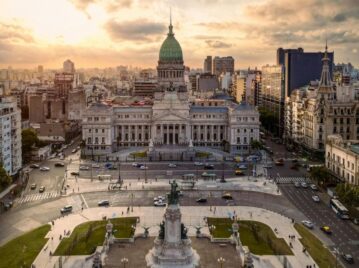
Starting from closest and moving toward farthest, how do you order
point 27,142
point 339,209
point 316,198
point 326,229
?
point 326,229
point 339,209
point 316,198
point 27,142

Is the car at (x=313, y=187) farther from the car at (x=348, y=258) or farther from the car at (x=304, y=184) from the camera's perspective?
the car at (x=348, y=258)

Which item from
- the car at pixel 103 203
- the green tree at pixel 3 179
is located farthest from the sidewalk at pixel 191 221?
the green tree at pixel 3 179

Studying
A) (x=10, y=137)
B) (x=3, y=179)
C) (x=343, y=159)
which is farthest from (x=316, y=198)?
(x=10, y=137)

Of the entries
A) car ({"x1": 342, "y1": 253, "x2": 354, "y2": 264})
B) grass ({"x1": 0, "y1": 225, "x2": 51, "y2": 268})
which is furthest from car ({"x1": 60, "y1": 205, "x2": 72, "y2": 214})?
car ({"x1": 342, "y1": 253, "x2": 354, "y2": 264})

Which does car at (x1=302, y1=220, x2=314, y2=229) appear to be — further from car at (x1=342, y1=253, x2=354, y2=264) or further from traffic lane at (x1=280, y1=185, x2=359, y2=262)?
car at (x1=342, y1=253, x2=354, y2=264)

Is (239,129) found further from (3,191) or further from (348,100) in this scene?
(3,191)

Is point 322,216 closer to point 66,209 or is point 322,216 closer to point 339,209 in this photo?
point 339,209
